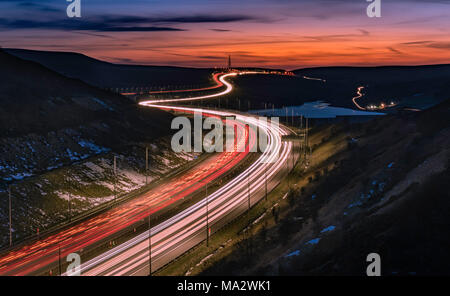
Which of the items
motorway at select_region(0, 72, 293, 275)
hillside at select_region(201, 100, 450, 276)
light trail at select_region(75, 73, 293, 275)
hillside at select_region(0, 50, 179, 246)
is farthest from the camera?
hillside at select_region(0, 50, 179, 246)

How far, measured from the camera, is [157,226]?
6322 cm

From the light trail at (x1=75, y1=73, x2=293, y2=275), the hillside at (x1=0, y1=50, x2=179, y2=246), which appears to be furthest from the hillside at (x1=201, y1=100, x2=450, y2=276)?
the hillside at (x1=0, y1=50, x2=179, y2=246)

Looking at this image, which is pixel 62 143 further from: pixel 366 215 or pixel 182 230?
pixel 366 215

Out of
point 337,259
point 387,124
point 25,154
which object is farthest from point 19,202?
point 387,124

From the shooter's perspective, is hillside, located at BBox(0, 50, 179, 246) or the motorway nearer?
the motorway

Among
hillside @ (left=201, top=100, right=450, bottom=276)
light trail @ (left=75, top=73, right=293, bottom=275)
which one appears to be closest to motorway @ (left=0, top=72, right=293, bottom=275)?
light trail @ (left=75, top=73, right=293, bottom=275)

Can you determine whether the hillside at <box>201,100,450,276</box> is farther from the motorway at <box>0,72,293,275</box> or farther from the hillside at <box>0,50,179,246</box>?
the hillside at <box>0,50,179,246</box>

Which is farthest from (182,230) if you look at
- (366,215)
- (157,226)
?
(366,215)

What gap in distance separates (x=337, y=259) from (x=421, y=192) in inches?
540

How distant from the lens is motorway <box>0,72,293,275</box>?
168 feet

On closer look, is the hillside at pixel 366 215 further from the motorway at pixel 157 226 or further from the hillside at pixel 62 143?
the hillside at pixel 62 143

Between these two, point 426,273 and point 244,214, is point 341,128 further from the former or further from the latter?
point 426,273

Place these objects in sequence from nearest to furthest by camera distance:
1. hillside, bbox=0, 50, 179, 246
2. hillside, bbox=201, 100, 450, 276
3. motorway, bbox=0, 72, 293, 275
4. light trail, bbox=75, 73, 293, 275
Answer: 1. hillside, bbox=201, 100, 450, 276
2. light trail, bbox=75, 73, 293, 275
3. motorway, bbox=0, 72, 293, 275
4. hillside, bbox=0, 50, 179, 246

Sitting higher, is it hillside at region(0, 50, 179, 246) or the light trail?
hillside at region(0, 50, 179, 246)
